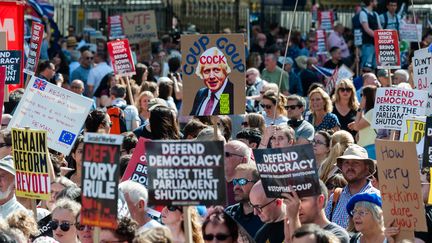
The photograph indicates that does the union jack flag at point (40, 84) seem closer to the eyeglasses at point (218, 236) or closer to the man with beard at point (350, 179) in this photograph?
the man with beard at point (350, 179)

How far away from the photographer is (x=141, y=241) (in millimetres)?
6949

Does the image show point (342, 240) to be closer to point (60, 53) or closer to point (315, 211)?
point (315, 211)

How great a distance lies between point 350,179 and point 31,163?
2.54 m

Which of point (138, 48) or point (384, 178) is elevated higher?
point (384, 178)

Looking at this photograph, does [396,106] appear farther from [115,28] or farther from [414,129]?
[115,28]

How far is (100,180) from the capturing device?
284 inches

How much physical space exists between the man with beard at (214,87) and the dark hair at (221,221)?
2913 mm

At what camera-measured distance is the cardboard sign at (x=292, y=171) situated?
7.99 m

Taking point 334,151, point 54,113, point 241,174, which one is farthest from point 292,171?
point 54,113

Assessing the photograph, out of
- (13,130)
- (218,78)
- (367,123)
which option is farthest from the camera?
(367,123)

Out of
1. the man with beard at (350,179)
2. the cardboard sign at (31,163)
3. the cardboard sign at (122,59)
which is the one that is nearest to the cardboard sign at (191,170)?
the cardboard sign at (31,163)

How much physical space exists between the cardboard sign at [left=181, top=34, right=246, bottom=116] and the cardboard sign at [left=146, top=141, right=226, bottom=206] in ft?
11.1

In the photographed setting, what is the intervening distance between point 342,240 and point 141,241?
4.97ft

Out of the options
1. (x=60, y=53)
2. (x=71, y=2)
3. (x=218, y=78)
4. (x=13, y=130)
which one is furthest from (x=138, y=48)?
(x=13, y=130)
